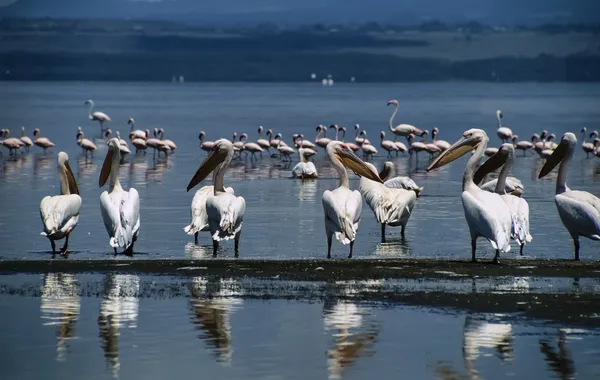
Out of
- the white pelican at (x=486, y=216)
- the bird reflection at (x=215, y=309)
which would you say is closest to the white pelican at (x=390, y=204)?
the white pelican at (x=486, y=216)

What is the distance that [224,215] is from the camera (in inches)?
561

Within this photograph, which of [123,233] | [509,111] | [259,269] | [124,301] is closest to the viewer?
[124,301]

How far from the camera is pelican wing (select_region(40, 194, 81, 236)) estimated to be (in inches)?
571

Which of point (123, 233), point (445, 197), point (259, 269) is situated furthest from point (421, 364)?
point (445, 197)

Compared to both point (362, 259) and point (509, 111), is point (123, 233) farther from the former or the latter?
point (509, 111)

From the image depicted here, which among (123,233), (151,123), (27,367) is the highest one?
(151,123)

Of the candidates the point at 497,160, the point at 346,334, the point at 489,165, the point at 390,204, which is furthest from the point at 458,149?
the point at 346,334

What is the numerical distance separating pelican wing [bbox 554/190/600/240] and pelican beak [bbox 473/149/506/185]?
4.90 feet

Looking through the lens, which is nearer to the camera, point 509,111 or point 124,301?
point 124,301

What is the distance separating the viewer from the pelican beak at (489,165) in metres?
15.6

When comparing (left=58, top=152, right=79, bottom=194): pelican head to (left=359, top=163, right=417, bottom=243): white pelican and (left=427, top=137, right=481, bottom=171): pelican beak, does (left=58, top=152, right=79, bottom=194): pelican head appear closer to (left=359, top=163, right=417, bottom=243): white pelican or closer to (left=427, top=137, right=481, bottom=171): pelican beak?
(left=359, top=163, right=417, bottom=243): white pelican

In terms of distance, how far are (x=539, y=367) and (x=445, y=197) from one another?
41.3ft

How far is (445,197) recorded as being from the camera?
72.7ft

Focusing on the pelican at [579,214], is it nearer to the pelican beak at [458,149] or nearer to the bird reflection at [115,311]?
the pelican beak at [458,149]
